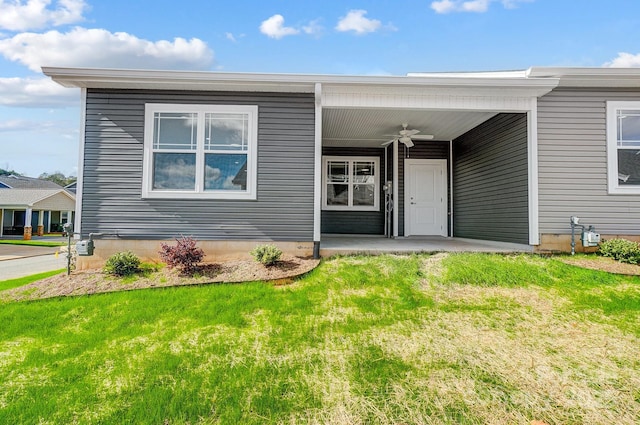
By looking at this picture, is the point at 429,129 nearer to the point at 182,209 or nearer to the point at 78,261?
the point at 182,209

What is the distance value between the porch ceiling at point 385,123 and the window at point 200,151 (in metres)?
1.75

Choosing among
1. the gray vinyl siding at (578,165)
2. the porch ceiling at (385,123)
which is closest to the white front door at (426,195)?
the porch ceiling at (385,123)

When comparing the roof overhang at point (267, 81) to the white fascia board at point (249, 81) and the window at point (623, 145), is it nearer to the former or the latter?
the white fascia board at point (249, 81)

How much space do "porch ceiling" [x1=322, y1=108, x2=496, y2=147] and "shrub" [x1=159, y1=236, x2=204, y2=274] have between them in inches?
135

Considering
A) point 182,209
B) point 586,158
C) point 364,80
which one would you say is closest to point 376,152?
point 364,80

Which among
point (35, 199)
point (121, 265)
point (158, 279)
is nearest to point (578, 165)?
point (158, 279)

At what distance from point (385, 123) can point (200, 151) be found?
386 cm

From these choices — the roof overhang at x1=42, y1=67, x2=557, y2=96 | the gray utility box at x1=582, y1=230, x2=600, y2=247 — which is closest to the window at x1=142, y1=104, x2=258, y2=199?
the roof overhang at x1=42, y1=67, x2=557, y2=96

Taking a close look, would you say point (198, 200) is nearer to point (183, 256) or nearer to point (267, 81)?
point (183, 256)

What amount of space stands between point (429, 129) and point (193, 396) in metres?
7.24

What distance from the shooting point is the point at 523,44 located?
1237 centimetres

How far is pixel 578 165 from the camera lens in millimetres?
5848

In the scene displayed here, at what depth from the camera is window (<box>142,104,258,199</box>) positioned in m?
5.80

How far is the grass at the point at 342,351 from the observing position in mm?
2184
